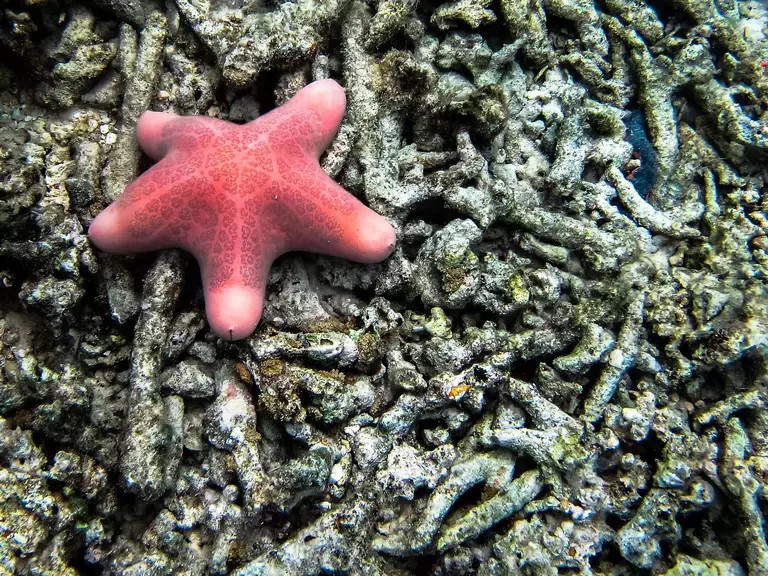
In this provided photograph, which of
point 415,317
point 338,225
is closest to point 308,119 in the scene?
point 338,225

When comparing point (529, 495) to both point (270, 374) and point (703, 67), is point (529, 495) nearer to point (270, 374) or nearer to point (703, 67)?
point (270, 374)

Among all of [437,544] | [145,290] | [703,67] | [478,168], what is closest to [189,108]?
[145,290]

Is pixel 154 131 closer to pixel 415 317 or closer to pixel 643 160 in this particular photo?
pixel 415 317

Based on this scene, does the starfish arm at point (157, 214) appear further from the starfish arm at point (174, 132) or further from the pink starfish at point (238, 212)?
the starfish arm at point (174, 132)

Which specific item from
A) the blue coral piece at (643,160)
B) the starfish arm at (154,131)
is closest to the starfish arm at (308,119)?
the starfish arm at (154,131)

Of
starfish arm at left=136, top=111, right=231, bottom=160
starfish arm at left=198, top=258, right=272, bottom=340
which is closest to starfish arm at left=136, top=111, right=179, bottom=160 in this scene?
starfish arm at left=136, top=111, right=231, bottom=160

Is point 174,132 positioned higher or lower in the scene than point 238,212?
higher
